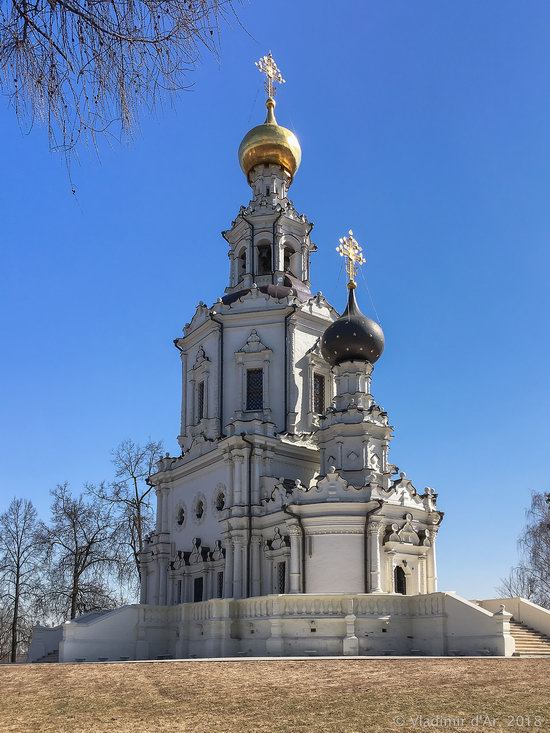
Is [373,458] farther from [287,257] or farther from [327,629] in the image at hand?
[287,257]

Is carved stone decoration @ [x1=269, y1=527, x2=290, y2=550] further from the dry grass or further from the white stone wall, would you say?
the dry grass

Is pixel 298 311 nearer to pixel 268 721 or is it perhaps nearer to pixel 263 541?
pixel 263 541

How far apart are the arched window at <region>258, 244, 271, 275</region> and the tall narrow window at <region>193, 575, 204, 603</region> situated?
1283 centimetres

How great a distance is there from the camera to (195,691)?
12195 millimetres

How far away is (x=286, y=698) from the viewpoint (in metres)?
11.2

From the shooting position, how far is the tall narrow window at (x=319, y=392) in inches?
1196

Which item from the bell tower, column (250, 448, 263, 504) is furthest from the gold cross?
column (250, 448, 263, 504)

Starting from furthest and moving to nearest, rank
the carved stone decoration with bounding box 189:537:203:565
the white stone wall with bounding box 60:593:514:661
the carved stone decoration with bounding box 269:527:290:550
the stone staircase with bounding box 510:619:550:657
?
the carved stone decoration with bounding box 189:537:203:565
the carved stone decoration with bounding box 269:527:290:550
the white stone wall with bounding box 60:593:514:661
the stone staircase with bounding box 510:619:550:657

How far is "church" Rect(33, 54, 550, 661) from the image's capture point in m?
22.1

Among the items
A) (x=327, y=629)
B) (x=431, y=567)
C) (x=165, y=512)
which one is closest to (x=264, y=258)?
(x=165, y=512)

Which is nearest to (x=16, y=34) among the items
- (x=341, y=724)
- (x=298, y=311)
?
(x=341, y=724)

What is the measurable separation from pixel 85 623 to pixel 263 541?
614 centimetres

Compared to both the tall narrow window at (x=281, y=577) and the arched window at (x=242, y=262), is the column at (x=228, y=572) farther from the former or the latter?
the arched window at (x=242, y=262)

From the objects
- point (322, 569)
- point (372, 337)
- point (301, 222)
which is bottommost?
point (322, 569)
